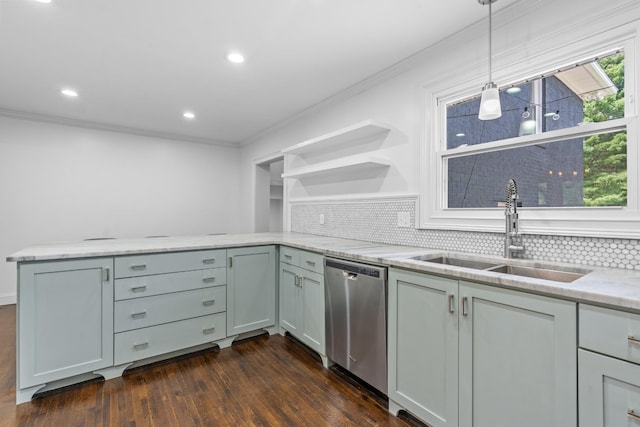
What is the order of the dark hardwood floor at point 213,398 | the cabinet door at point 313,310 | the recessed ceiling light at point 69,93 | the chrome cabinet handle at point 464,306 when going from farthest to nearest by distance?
1. the recessed ceiling light at point 69,93
2. the cabinet door at point 313,310
3. the dark hardwood floor at point 213,398
4. the chrome cabinet handle at point 464,306

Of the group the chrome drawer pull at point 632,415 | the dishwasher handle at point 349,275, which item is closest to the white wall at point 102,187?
the dishwasher handle at point 349,275

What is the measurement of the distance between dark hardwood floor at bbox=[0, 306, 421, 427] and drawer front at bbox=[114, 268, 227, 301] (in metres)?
0.59

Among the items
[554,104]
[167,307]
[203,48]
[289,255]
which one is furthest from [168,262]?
[554,104]

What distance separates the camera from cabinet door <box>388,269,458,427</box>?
1520 mm

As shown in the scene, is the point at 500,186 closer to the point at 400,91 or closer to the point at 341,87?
the point at 400,91

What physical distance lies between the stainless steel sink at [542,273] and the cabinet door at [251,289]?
1.95 meters

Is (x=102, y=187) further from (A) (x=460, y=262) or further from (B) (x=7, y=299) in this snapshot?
(A) (x=460, y=262)

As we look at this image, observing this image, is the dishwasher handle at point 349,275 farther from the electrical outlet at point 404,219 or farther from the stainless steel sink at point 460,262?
the electrical outlet at point 404,219

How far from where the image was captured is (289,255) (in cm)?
285

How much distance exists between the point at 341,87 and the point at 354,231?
1.47m

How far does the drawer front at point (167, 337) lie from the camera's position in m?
2.27

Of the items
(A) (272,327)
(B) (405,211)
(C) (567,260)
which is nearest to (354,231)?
(B) (405,211)

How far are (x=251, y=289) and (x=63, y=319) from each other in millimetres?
1350

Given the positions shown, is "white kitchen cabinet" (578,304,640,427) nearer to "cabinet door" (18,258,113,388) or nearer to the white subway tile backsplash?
the white subway tile backsplash
